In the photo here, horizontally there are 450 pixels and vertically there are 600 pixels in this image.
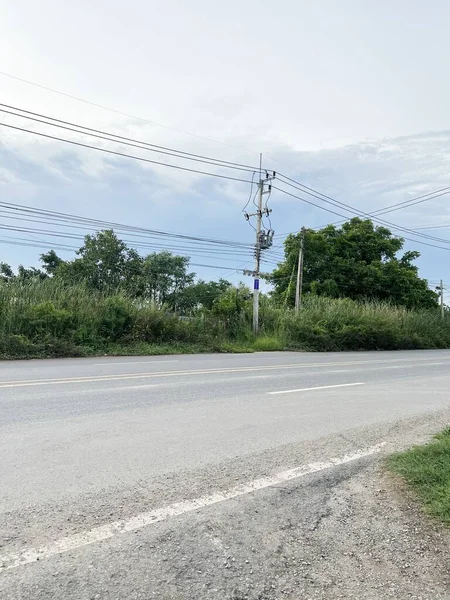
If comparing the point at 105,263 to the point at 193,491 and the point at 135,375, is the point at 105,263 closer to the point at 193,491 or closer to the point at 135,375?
the point at 135,375

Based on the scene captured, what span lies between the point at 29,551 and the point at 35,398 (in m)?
4.68

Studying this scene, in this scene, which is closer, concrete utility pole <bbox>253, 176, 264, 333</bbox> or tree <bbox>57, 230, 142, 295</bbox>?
concrete utility pole <bbox>253, 176, 264, 333</bbox>

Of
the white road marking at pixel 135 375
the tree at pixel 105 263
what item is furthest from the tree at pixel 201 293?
the white road marking at pixel 135 375

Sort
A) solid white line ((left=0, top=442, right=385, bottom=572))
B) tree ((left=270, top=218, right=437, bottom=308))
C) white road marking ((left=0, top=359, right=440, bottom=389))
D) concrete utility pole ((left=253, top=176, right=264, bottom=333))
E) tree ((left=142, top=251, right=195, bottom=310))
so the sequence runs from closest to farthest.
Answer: solid white line ((left=0, top=442, right=385, bottom=572)) → white road marking ((left=0, top=359, right=440, bottom=389)) → concrete utility pole ((left=253, top=176, right=264, bottom=333)) → tree ((left=270, top=218, right=437, bottom=308)) → tree ((left=142, top=251, right=195, bottom=310))

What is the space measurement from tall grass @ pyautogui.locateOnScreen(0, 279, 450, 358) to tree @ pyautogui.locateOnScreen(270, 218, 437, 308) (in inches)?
472

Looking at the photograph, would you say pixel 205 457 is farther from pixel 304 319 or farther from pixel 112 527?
pixel 304 319

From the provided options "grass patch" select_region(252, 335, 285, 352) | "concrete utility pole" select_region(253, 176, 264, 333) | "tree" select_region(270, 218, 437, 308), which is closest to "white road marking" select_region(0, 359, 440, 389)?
"grass patch" select_region(252, 335, 285, 352)

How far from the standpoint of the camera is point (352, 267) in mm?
40531

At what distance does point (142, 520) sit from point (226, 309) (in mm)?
19668

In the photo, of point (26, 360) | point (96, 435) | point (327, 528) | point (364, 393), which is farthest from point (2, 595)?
point (26, 360)

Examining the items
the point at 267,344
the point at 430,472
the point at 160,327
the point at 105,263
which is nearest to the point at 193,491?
the point at 430,472

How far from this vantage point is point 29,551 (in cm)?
268

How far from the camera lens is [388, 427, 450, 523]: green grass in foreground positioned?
3381mm

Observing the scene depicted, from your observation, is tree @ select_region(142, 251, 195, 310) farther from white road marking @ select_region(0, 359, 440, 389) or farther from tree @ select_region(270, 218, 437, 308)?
white road marking @ select_region(0, 359, 440, 389)
